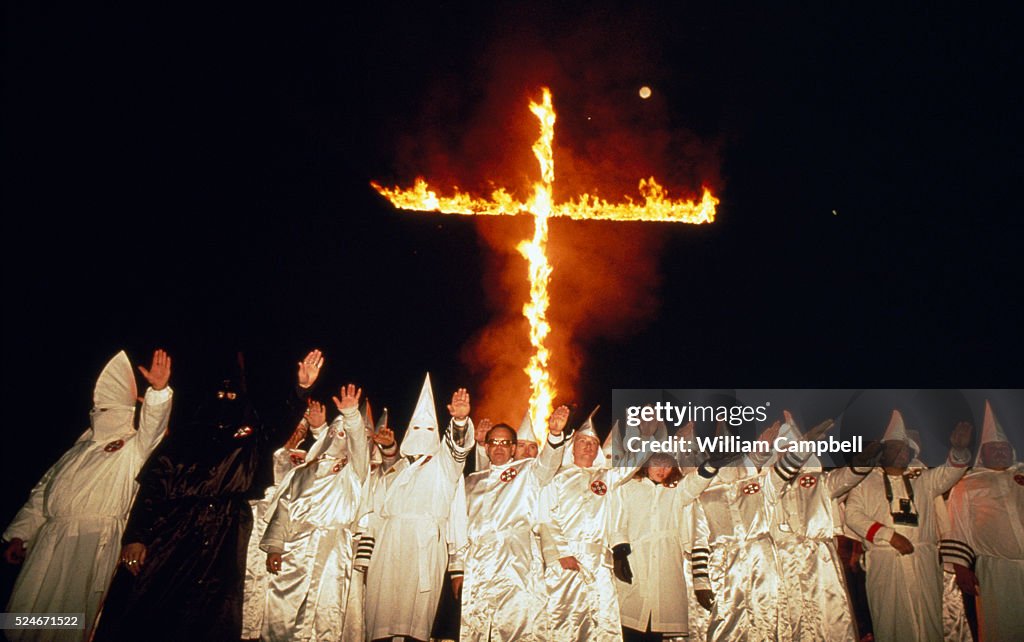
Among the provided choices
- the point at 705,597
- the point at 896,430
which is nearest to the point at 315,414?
the point at 705,597

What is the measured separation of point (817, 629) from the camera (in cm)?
628

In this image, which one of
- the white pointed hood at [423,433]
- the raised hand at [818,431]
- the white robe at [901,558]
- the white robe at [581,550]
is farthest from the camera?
the raised hand at [818,431]

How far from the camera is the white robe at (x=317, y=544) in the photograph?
6020 millimetres

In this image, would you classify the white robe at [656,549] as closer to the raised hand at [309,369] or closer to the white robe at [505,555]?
the white robe at [505,555]

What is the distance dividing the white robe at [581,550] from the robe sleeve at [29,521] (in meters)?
4.49

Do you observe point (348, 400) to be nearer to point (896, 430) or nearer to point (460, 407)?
point (460, 407)

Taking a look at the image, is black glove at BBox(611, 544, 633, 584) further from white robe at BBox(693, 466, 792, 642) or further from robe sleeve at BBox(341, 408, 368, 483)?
robe sleeve at BBox(341, 408, 368, 483)

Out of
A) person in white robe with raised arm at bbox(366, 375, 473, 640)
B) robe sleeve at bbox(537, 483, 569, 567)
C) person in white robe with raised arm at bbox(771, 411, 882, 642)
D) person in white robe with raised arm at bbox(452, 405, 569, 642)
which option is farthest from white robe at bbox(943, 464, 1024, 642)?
person in white robe with raised arm at bbox(366, 375, 473, 640)

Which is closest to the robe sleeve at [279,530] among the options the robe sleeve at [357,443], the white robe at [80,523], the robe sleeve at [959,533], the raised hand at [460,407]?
the robe sleeve at [357,443]

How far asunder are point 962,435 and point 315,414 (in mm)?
6615

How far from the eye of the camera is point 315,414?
667 cm

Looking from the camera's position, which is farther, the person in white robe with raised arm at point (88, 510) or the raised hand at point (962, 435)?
the raised hand at point (962, 435)

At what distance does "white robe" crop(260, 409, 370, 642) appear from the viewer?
6020 millimetres

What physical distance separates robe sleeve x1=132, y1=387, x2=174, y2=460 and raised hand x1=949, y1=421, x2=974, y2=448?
770 cm
